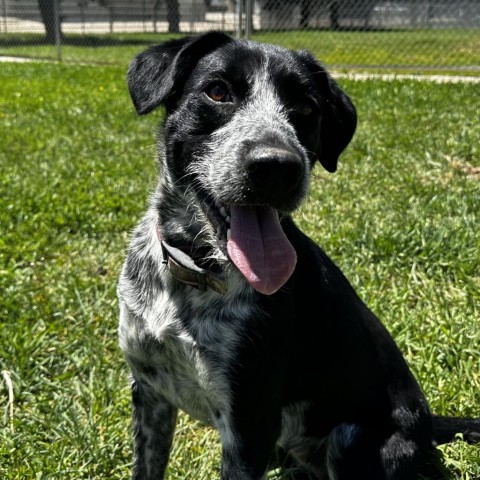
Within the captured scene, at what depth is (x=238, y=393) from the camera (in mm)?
2291

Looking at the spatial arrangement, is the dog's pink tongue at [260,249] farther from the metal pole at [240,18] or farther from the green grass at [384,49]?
the metal pole at [240,18]

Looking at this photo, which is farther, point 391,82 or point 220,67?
point 391,82

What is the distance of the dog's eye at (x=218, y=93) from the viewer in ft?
8.16

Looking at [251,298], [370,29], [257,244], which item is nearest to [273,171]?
[257,244]

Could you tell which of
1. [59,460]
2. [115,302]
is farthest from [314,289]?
[115,302]

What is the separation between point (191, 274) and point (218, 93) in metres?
0.71

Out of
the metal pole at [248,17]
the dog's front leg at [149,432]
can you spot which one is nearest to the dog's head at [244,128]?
the dog's front leg at [149,432]

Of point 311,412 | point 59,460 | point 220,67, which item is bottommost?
point 59,460

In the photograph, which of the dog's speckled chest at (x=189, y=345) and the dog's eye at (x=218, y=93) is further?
the dog's eye at (x=218, y=93)

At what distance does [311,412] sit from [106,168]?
13.6 ft

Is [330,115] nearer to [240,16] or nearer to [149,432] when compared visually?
[149,432]

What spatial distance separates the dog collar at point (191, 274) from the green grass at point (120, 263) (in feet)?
3.17

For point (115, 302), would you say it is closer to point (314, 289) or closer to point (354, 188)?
Answer: point (314, 289)

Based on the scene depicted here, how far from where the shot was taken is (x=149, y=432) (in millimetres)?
2730
